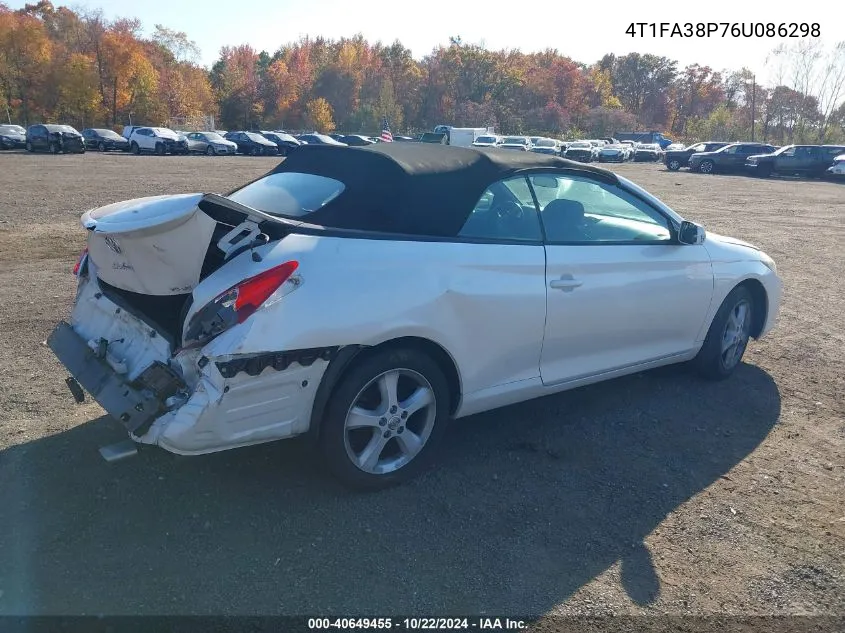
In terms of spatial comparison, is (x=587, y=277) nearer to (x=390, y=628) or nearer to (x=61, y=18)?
(x=390, y=628)

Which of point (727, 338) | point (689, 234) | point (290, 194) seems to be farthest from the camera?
point (727, 338)

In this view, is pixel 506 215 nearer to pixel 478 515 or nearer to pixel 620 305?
pixel 620 305

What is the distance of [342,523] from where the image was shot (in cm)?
323

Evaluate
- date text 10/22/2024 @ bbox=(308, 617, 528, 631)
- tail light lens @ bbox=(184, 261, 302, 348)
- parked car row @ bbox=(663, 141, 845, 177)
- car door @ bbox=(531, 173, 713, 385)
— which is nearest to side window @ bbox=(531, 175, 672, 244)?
car door @ bbox=(531, 173, 713, 385)

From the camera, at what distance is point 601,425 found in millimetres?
4430

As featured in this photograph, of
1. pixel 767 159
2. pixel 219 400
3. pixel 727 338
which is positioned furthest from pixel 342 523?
pixel 767 159

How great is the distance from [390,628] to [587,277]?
7.68 ft

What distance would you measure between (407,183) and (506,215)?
639mm

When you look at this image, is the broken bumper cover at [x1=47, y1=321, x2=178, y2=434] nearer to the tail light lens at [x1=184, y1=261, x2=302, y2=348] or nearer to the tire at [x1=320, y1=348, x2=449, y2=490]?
the tail light lens at [x1=184, y1=261, x2=302, y2=348]

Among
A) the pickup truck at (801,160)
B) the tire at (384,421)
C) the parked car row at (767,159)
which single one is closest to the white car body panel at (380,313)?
the tire at (384,421)

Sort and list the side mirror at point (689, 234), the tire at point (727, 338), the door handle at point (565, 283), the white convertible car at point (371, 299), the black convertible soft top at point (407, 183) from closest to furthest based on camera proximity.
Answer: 1. the white convertible car at point (371, 299)
2. the black convertible soft top at point (407, 183)
3. the door handle at point (565, 283)
4. the side mirror at point (689, 234)
5. the tire at point (727, 338)

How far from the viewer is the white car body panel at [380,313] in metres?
2.96

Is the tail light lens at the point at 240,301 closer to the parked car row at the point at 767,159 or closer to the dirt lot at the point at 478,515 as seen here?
the dirt lot at the point at 478,515

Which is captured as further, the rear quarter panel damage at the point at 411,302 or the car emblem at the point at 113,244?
the car emblem at the point at 113,244
